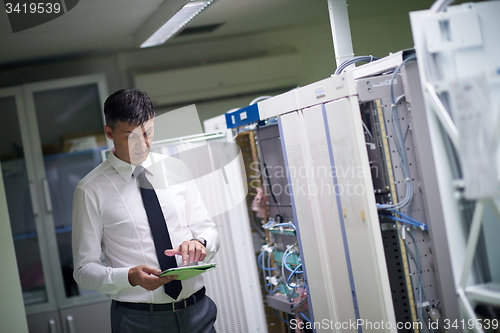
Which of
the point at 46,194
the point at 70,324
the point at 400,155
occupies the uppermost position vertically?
the point at 46,194

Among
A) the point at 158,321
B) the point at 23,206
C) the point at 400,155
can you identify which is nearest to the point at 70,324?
the point at 23,206

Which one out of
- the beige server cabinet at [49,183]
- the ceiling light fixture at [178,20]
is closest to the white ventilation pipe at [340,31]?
the ceiling light fixture at [178,20]

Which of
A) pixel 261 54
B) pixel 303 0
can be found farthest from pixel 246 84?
pixel 303 0

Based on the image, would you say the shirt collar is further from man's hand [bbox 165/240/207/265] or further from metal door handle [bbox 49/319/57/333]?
metal door handle [bbox 49/319/57/333]

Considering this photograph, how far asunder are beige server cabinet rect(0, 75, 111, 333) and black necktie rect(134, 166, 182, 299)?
9.13 feet

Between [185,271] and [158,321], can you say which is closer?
[185,271]

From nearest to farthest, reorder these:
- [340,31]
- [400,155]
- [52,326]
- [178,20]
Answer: [400,155] → [340,31] → [178,20] → [52,326]

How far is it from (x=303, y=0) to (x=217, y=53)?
4.81ft

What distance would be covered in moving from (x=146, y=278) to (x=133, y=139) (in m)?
0.54

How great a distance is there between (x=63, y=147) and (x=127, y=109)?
118 inches

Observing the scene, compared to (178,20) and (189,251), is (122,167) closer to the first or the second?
(189,251)

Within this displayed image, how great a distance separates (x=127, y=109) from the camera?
6.42 ft

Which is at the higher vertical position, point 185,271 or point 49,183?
point 49,183

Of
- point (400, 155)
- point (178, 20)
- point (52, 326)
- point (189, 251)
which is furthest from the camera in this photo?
point (52, 326)
